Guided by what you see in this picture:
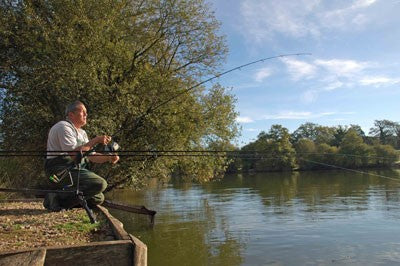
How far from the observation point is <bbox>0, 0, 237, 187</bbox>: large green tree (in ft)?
43.5

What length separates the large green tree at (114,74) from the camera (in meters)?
13.3

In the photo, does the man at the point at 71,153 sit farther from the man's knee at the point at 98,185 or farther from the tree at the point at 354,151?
the tree at the point at 354,151

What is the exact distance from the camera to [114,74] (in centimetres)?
1489

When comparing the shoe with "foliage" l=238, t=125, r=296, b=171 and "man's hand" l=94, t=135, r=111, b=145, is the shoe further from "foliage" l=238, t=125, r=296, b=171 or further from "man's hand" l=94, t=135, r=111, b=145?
"foliage" l=238, t=125, r=296, b=171

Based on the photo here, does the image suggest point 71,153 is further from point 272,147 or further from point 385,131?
point 385,131

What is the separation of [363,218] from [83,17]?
12.6m

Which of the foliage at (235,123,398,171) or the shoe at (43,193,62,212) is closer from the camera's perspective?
the shoe at (43,193,62,212)

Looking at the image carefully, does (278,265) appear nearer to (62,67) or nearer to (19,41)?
(62,67)

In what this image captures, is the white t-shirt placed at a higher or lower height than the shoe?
higher

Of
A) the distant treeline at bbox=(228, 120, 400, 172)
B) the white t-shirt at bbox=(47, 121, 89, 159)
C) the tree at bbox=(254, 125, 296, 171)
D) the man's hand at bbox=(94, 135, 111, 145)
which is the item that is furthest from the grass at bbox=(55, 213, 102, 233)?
the tree at bbox=(254, 125, 296, 171)

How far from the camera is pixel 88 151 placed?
19.5 ft

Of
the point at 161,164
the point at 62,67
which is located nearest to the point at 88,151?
the point at 62,67

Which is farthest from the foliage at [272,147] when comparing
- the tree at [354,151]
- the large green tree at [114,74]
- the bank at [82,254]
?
the bank at [82,254]

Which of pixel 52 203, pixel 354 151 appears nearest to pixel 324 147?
pixel 354 151
